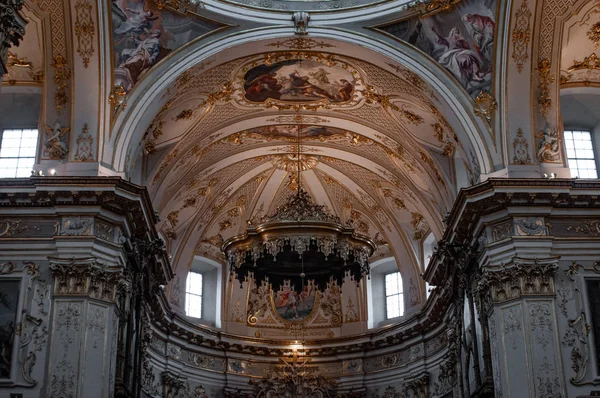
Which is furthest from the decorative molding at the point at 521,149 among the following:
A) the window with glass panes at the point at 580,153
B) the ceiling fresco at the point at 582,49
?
the ceiling fresco at the point at 582,49

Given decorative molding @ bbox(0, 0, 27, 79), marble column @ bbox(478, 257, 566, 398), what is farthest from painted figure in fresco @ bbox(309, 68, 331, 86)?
decorative molding @ bbox(0, 0, 27, 79)

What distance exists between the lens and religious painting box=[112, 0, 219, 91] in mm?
18812

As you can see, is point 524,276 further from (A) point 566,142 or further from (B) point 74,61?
(B) point 74,61

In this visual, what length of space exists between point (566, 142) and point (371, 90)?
14.3 feet

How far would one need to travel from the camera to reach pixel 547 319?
56.3ft

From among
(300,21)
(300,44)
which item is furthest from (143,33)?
(300,44)

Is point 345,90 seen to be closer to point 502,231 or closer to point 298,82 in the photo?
point 298,82

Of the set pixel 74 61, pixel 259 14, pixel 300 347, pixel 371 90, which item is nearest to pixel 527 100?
pixel 371 90

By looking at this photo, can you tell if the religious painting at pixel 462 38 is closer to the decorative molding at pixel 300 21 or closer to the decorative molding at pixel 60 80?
the decorative molding at pixel 300 21

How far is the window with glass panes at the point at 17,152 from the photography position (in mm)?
19625

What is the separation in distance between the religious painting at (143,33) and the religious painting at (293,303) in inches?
394

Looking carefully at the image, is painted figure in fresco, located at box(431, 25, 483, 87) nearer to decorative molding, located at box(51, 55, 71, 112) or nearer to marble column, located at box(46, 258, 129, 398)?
decorative molding, located at box(51, 55, 71, 112)

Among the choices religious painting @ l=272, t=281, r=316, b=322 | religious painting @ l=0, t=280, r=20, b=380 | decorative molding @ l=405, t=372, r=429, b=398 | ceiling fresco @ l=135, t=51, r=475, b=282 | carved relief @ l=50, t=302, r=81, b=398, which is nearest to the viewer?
carved relief @ l=50, t=302, r=81, b=398

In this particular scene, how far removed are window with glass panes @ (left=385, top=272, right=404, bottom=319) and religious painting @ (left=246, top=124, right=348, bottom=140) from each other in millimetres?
5099
